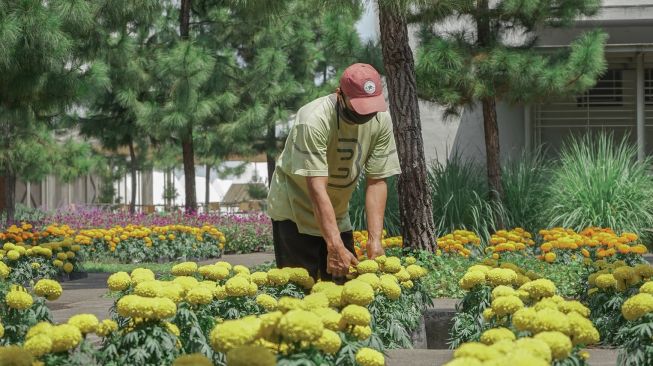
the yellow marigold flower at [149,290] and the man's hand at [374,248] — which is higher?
the man's hand at [374,248]

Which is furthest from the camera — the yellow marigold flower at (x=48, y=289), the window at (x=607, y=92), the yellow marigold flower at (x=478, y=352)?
the window at (x=607, y=92)

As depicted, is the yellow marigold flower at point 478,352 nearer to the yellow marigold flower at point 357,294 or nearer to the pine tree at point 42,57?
the yellow marigold flower at point 357,294

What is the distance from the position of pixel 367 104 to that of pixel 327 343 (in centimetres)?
168

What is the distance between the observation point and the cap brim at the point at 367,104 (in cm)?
408

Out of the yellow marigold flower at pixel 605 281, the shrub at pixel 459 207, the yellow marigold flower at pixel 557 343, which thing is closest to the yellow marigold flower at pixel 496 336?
the yellow marigold flower at pixel 557 343

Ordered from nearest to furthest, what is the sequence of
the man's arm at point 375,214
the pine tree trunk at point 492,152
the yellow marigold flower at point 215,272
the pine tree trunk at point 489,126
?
the yellow marigold flower at point 215,272
the man's arm at point 375,214
the pine tree trunk at point 492,152
the pine tree trunk at point 489,126

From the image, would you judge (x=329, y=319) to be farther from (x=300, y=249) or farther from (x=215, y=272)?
(x=300, y=249)

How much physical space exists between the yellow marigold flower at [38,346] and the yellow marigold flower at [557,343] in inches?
49.7

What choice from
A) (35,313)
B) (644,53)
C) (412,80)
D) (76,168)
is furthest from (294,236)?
(76,168)

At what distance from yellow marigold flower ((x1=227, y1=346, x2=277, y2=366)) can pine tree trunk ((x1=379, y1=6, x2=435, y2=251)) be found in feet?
20.3

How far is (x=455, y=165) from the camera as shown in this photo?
12.1 meters

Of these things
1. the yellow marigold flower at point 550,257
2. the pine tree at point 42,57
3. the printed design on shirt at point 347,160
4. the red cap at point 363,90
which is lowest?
the yellow marigold flower at point 550,257

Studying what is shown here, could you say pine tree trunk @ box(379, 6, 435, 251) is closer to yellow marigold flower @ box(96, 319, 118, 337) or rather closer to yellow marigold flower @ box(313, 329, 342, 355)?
yellow marigold flower @ box(96, 319, 118, 337)

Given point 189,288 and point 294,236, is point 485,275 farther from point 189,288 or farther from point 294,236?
point 189,288
